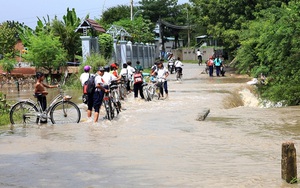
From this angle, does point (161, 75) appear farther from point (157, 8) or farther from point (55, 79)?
point (157, 8)

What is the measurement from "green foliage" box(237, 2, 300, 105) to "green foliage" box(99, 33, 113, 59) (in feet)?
35.3

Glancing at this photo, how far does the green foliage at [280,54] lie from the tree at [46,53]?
13985 millimetres

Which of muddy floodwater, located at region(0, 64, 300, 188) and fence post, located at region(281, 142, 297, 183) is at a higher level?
fence post, located at region(281, 142, 297, 183)

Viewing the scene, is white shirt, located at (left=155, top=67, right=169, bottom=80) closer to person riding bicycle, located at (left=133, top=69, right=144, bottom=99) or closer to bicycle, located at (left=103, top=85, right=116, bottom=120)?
person riding bicycle, located at (left=133, top=69, right=144, bottom=99)

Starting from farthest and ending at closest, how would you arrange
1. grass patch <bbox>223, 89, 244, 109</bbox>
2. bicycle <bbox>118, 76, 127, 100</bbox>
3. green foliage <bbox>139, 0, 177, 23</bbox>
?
1. green foliage <bbox>139, 0, 177, 23</bbox>
2. bicycle <bbox>118, 76, 127, 100</bbox>
3. grass patch <bbox>223, 89, 244, 109</bbox>

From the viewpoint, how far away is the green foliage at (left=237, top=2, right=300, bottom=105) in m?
23.0

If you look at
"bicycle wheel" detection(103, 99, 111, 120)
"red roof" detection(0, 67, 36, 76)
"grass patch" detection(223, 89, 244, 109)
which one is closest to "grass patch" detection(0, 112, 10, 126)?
"bicycle wheel" detection(103, 99, 111, 120)

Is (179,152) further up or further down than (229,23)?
further down

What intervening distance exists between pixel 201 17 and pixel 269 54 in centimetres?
1787

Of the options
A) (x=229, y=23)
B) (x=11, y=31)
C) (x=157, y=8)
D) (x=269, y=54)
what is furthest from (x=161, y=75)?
(x=157, y=8)

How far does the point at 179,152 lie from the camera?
1085 cm

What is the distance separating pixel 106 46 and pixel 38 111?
21.7 m

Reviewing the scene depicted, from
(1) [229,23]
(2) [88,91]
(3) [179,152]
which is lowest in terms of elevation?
(3) [179,152]

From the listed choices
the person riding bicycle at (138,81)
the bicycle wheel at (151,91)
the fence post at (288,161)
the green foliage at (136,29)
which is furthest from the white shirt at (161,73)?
the green foliage at (136,29)
